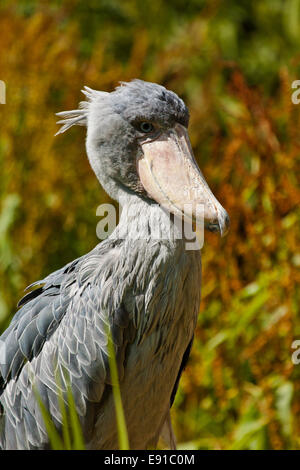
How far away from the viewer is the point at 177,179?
1.87 metres

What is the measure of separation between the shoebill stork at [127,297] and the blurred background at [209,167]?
88cm

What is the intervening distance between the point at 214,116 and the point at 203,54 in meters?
0.73

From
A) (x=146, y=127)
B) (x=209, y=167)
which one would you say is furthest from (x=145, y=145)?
(x=209, y=167)

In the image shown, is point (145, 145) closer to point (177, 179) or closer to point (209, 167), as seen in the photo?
point (177, 179)

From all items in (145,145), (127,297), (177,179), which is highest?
(145,145)

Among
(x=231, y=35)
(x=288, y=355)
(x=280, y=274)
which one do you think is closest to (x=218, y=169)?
(x=280, y=274)

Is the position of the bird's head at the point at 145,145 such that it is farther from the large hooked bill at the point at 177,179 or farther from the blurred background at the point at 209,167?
the blurred background at the point at 209,167

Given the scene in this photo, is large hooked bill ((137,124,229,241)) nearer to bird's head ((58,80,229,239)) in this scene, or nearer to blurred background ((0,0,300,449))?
bird's head ((58,80,229,239))

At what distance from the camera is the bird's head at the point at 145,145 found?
6.16 ft

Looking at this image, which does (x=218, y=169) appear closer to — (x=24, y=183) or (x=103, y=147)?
(x=24, y=183)

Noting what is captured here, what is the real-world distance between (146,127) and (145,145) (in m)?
0.05

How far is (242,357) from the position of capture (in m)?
2.92

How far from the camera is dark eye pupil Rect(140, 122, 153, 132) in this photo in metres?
1.92

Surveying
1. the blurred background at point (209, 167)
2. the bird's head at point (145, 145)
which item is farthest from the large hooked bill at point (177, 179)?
the blurred background at point (209, 167)
